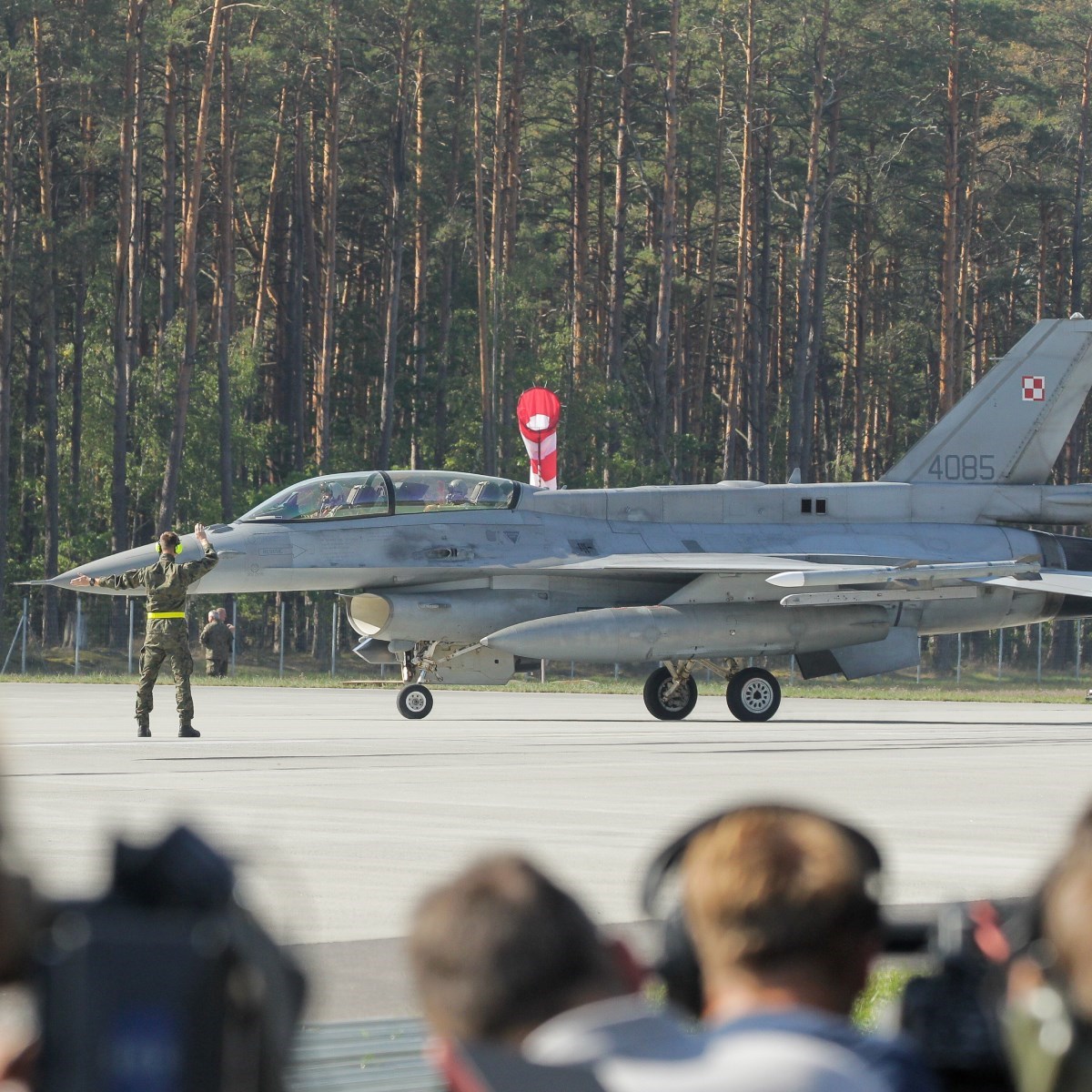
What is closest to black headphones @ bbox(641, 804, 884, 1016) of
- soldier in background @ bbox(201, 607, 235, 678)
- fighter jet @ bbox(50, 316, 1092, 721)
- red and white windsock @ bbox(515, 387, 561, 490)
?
fighter jet @ bbox(50, 316, 1092, 721)

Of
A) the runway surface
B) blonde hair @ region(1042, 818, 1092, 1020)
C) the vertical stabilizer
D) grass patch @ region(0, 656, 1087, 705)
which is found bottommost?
grass patch @ region(0, 656, 1087, 705)

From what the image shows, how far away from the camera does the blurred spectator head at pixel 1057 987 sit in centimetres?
208

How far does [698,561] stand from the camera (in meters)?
21.0

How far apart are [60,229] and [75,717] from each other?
1088 inches

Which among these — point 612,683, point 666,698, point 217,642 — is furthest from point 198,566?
point 612,683

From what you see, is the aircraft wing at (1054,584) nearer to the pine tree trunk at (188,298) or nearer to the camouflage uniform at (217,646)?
the camouflage uniform at (217,646)

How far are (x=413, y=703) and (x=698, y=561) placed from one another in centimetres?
374

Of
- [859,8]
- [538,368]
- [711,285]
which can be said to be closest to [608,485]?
[538,368]

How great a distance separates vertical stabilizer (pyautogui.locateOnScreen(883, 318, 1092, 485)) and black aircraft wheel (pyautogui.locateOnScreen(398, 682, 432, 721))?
284 inches

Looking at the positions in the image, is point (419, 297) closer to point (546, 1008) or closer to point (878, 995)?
point (878, 995)

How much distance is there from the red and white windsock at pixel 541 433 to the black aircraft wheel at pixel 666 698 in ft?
36.2

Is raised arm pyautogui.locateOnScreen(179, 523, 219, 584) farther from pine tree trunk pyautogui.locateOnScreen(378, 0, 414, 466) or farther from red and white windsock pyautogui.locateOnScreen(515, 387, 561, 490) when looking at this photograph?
pine tree trunk pyautogui.locateOnScreen(378, 0, 414, 466)

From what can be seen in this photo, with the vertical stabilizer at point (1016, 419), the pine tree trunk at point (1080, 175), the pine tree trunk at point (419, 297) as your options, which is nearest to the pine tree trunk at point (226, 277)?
the pine tree trunk at point (419, 297)

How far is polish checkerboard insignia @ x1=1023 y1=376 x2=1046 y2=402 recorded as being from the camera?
79.5 ft
